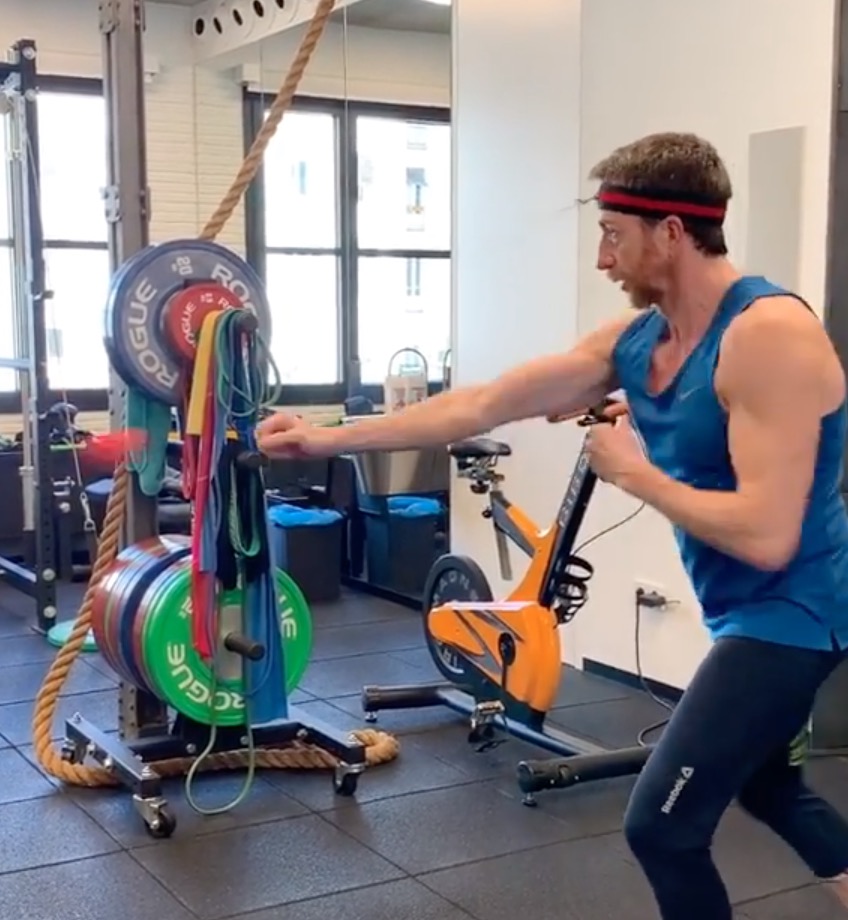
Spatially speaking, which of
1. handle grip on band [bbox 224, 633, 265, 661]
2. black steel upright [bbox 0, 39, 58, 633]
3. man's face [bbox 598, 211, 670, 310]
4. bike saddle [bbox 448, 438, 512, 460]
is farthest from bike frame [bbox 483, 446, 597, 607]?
black steel upright [bbox 0, 39, 58, 633]

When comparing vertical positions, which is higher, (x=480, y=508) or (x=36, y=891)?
(x=480, y=508)

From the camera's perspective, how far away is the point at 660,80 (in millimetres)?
4426

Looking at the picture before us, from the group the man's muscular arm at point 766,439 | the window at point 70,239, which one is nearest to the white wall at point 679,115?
the man's muscular arm at point 766,439

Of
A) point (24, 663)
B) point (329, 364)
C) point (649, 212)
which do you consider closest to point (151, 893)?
point (649, 212)

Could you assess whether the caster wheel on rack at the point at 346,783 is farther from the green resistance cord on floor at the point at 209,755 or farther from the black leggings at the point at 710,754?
the black leggings at the point at 710,754

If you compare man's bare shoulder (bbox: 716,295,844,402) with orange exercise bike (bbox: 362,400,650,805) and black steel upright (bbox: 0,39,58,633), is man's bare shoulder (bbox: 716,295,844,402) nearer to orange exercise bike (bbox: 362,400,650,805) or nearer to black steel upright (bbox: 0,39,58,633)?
orange exercise bike (bbox: 362,400,650,805)

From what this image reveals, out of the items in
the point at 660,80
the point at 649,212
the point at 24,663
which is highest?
the point at 660,80

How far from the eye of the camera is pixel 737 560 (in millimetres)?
1919

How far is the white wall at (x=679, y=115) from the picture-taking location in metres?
3.85

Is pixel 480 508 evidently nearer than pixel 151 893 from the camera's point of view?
No

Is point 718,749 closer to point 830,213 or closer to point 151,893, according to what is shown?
point 151,893

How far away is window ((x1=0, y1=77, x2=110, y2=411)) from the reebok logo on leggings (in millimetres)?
6113

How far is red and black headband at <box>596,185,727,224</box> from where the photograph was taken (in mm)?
1959

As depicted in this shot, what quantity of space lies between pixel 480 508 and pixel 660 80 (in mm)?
1877
